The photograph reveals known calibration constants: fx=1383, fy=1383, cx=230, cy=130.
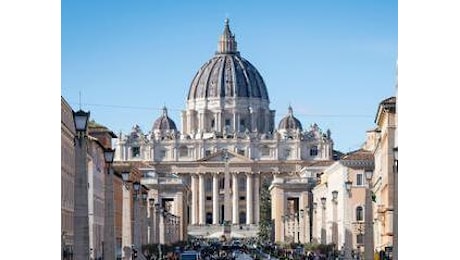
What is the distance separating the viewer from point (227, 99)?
491 ft

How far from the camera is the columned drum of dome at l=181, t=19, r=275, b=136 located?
14700cm

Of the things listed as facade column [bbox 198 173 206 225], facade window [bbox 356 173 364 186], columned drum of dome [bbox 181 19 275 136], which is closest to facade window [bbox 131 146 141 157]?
facade column [bbox 198 173 206 225]

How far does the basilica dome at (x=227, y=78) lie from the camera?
150375 mm

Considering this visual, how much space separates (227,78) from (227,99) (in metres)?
3.00

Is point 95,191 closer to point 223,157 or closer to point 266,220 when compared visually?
point 266,220

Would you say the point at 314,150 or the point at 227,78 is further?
the point at 227,78

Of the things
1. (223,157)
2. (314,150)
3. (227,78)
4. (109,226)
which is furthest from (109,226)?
(227,78)

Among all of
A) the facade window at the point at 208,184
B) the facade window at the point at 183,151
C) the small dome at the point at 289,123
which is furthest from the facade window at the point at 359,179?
the small dome at the point at 289,123

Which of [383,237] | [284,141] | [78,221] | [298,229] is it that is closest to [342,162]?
[383,237]

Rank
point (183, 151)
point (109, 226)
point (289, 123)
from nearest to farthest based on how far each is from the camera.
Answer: point (109, 226) → point (183, 151) → point (289, 123)
